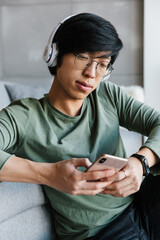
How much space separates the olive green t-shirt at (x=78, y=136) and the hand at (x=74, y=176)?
151mm

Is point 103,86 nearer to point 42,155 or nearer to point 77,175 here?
point 42,155

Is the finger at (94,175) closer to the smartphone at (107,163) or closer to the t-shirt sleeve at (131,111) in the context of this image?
the smartphone at (107,163)

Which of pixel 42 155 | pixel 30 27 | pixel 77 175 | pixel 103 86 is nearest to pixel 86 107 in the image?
pixel 103 86

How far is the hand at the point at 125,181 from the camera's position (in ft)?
3.23

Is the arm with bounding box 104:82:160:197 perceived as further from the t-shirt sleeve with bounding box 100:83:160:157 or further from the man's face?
the man's face

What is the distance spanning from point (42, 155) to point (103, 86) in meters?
0.38

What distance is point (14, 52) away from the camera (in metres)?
3.33

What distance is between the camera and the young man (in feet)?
3.31

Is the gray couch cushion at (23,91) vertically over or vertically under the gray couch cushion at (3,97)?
under

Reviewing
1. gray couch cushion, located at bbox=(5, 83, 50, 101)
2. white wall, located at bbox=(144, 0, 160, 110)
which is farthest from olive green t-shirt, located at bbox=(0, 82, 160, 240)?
white wall, located at bbox=(144, 0, 160, 110)

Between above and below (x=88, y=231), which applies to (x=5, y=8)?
above

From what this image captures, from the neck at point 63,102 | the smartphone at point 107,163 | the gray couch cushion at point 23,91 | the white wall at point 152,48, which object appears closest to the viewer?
the smartphone at point 107,163

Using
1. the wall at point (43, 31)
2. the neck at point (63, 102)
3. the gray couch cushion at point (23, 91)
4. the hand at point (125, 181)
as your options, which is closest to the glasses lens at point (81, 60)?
the neck at point (63, 102)

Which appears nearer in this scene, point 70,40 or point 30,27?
point 70,40
